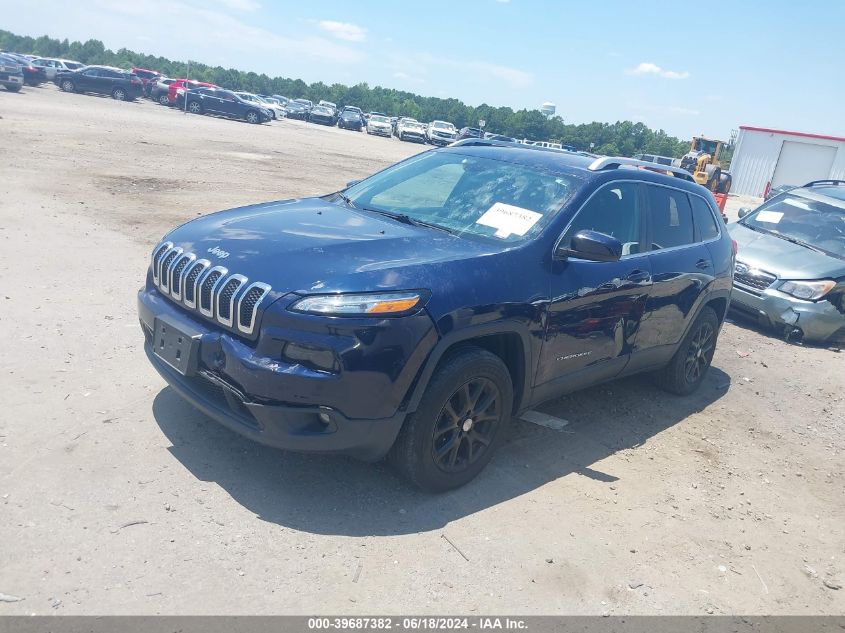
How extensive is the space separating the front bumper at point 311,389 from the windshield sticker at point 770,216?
799cm

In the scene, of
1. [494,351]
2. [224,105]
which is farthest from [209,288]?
[224,105]

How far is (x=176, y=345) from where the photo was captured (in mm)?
3732

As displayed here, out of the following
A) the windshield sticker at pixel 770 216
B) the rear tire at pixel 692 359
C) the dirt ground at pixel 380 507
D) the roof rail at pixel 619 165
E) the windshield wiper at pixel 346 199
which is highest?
the roof rail at pixel 619 165

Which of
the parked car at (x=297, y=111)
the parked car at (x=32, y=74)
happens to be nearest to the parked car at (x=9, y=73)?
the parked car at (x=32, y=74)

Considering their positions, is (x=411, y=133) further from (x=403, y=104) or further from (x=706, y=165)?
(x=403, y=104)

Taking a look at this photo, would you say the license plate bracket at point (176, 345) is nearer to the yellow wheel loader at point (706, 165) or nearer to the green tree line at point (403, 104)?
the yellow wheel loader at point (706, 165)

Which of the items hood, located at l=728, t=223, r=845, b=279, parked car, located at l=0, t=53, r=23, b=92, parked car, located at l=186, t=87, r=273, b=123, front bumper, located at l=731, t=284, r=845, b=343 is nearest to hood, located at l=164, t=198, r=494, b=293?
front bumper, located at l=731, t=284, r=845, b=343

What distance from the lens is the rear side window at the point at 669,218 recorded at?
5.27 m

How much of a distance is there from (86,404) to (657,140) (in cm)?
6338

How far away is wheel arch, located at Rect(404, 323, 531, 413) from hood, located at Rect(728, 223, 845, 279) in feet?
18.7

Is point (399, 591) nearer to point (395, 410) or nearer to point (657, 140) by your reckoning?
point (395, 410)

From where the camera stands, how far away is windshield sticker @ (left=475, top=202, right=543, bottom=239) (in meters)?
4.34

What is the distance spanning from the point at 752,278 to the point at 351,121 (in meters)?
47.8

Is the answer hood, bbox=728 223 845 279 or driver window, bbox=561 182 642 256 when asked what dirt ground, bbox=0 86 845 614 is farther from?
hood, bbox=728 223 845 279
